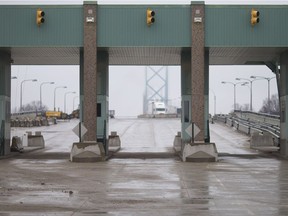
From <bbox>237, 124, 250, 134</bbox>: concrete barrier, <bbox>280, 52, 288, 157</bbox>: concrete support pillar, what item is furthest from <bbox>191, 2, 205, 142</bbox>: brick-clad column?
<bbox>237, 124, 250, 134</bbox>: concrete barrier

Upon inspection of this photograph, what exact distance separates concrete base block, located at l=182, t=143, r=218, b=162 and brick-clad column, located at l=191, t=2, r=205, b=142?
1124 mm

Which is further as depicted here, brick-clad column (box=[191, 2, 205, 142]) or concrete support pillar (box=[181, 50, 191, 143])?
concrete support pillar (box=[181, 50, 191, 143])

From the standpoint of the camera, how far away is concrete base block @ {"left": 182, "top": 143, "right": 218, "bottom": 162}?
3122cm

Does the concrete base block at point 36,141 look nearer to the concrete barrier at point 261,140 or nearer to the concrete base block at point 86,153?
the concrete base block at point 86,153

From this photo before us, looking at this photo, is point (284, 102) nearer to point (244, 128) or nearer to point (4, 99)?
point (4, 99)

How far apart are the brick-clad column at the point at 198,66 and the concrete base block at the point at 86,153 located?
5509 mm

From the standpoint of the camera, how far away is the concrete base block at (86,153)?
31.5m

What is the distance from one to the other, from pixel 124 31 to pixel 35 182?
1404cm

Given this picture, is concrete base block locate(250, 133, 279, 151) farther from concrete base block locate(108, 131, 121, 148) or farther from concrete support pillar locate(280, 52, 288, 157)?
concrete support pillar locate(280, 52, 288, 157)

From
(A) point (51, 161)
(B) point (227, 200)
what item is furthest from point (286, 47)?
(B) point (227, 200)

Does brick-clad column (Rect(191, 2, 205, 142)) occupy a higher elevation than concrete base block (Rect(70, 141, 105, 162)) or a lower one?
higher

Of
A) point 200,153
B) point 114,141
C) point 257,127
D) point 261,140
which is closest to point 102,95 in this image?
point 200,153

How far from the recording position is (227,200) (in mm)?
15953

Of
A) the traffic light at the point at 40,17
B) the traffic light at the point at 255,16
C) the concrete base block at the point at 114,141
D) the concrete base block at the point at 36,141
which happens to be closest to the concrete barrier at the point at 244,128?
the concrete base block at the point at 114,141
